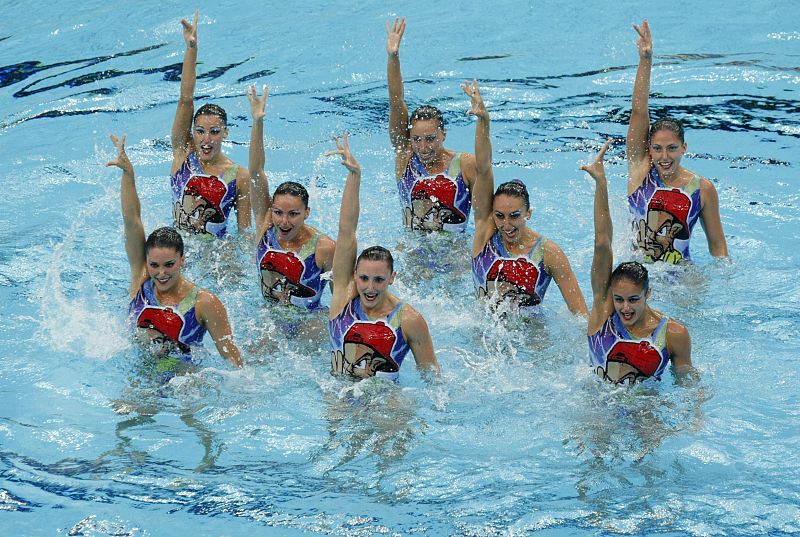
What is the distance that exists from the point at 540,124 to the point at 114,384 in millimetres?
6125

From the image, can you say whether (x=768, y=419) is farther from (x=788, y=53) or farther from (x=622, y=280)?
(x=788, y=53)

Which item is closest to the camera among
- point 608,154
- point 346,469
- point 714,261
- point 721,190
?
point 346,469

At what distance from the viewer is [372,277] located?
6.20 metres

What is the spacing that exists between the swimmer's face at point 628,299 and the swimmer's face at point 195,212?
12.3ft

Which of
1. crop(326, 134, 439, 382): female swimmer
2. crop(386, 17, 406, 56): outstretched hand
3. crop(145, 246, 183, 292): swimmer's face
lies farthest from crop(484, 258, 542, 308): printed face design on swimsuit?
crop(145, 246, 183, 292): swimmer's face

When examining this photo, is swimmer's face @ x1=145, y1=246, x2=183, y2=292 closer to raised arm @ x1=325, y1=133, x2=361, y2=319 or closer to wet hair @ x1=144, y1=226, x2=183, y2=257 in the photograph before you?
wet hair @ x1=144, y1=226, x2=183, y2=257

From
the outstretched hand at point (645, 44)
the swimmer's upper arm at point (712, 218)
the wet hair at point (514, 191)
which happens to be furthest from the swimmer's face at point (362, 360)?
the outstretched hand at point (645, 44)

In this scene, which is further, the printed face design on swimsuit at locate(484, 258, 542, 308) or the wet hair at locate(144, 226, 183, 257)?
the printed face design on swimsuit at locate(484, 258, 542, 308)

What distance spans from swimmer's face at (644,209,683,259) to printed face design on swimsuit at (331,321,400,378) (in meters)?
2.65

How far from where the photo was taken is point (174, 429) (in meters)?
6.43

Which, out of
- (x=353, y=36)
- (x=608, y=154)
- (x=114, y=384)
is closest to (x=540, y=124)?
(x=608, y=154)

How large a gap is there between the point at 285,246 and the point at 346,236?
1169 mm

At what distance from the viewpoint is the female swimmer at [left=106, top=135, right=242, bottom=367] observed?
659 centimetres

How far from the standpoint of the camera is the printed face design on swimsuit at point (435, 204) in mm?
8367
